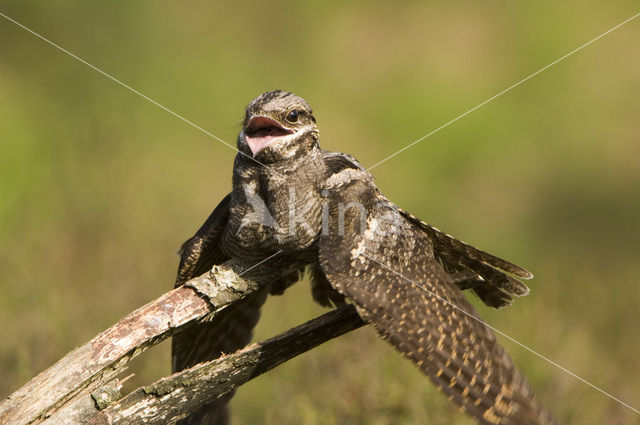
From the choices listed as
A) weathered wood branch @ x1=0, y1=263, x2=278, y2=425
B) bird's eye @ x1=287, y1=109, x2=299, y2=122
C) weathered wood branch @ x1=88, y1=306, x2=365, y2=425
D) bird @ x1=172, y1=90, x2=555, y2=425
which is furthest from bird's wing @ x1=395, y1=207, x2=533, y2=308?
weathered wood branch @ x1=0, y1=263, x2=278, y2=425

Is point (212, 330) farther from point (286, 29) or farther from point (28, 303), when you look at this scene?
point (286, 29)

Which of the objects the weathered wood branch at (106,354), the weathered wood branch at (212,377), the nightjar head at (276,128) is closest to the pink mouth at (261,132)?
the nightjar head at (276,128)

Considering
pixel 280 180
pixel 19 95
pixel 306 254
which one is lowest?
pixel 19 95

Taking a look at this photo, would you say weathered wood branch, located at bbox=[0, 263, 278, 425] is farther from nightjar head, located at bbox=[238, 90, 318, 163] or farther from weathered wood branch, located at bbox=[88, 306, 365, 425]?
nightjar head, located at bbox=[238, 90, 318, 163]

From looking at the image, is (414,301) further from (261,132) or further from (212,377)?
(261,132)

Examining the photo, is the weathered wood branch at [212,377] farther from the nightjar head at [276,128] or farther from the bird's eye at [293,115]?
the bird's eye at [293,115]

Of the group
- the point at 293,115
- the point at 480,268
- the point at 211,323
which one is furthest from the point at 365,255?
the point at 211,323

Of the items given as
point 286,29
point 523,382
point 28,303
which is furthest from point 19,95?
point 523,382
